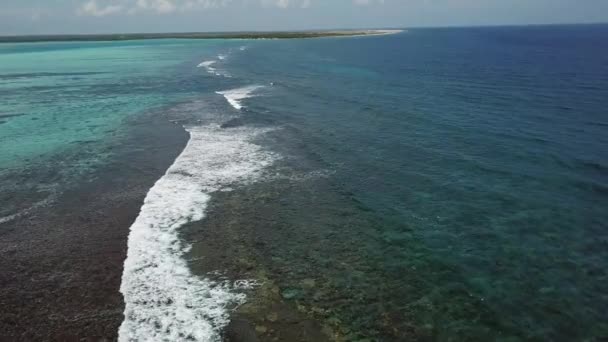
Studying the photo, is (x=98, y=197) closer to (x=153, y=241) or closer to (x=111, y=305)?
(x=153, y=241)

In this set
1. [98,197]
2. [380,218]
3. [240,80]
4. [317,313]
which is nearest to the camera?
[317,313]

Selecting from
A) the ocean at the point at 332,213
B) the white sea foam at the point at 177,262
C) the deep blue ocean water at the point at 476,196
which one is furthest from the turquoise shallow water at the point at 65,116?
the deep blue ocean water at the point at 476,196

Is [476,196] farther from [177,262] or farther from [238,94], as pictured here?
[238,94]

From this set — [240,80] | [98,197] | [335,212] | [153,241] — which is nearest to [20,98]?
[240,80]

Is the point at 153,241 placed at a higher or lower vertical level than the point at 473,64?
lower

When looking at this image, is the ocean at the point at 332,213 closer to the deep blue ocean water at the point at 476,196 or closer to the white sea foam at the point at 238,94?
the deep blue ocean water at the point at 476,196

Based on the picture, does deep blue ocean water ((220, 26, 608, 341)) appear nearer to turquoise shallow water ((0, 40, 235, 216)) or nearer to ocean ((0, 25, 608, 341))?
ocean ((0, 25, 608, 341))
